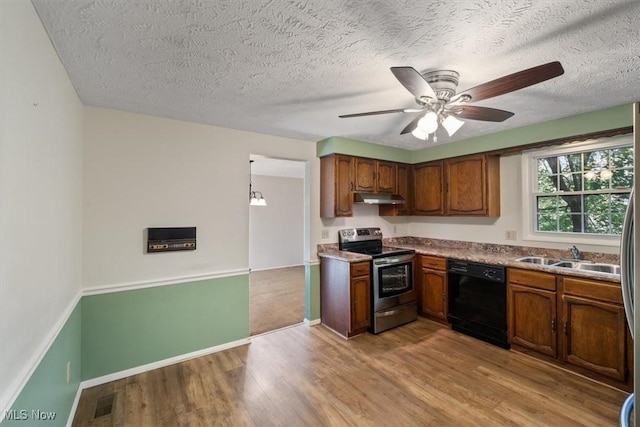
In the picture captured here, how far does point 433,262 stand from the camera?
3607mm

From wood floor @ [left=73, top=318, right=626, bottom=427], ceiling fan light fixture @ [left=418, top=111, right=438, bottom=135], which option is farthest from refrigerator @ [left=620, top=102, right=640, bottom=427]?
wood floor @ [left=73, top=318, right=626, bottom=427]

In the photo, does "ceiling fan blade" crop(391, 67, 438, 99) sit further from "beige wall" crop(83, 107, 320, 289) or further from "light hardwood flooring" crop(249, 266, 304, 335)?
"light hardwood flooring" crop(249, 266, 304, 335)

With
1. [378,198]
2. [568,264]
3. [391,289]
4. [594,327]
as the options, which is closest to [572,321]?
[594,327]

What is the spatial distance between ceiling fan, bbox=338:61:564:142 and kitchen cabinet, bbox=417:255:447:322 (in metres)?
2.04

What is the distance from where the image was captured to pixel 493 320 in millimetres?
3021

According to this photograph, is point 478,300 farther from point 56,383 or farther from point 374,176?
point 56,383

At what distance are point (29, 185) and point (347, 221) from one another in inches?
130

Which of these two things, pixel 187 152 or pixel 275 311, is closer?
pixel 187 152

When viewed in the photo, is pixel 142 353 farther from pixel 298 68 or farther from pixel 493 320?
pixel 493 320

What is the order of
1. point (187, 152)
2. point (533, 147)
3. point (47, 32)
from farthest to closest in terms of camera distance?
point (533, 147)
point (187, 152)
point (47, 32)

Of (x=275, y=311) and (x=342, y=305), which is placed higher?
(x=342, y=305)

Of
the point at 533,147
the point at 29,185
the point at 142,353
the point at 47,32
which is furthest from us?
the point at 533,147

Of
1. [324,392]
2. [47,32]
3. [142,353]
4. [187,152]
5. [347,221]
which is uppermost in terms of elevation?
[47,32]

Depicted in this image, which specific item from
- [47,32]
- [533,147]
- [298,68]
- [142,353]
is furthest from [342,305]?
[47,32]
